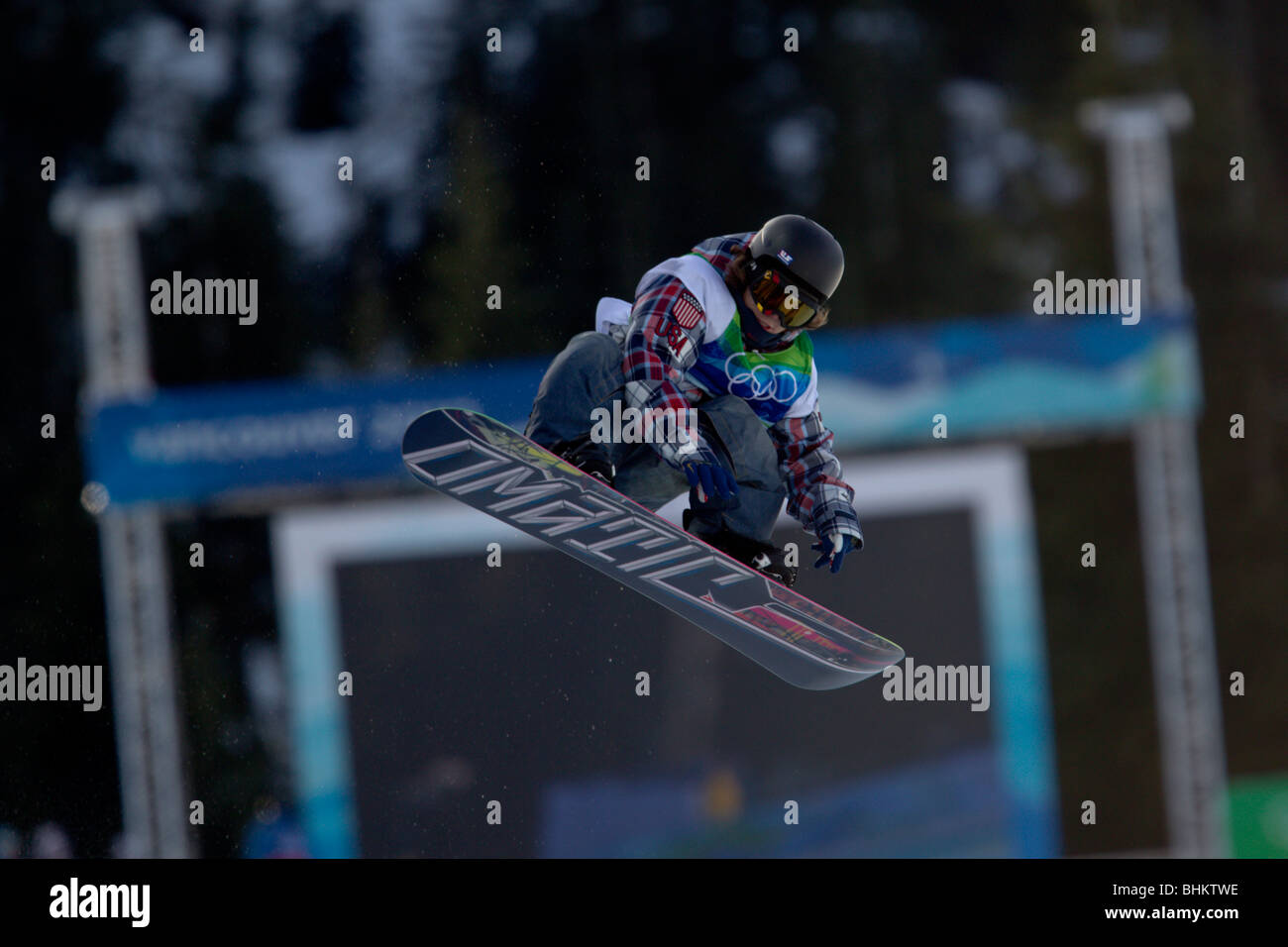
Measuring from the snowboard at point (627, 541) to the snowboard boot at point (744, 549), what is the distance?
0.04 m

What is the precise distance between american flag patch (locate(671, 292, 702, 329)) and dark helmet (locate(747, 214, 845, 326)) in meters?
0.21

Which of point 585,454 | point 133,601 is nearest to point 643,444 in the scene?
point 585,454

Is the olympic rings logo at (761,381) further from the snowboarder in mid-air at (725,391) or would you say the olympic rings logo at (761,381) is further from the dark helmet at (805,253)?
the dark helmet at (805,253)

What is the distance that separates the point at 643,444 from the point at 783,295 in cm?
73

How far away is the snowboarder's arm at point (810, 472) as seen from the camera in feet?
19.8

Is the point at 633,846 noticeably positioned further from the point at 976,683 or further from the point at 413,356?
the point at 413,356

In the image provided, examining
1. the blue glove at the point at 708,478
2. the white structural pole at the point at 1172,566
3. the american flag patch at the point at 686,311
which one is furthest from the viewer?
the white structural pole at the point at 1172,566

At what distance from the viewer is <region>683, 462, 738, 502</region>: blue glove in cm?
561

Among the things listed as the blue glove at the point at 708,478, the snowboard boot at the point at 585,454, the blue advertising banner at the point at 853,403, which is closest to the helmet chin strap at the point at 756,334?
the blue glove at the point at 708,478

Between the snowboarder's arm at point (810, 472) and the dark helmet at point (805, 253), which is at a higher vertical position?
the dark helmet at point (805, 253)

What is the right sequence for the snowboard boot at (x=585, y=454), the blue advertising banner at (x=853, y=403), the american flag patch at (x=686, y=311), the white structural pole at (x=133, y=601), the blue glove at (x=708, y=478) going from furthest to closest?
1. the blue advertising banner at (x=853, y=403)
2. the white structural pole at (x=133, y=601)
3. the snowboard boot at (x=585, y=454)
4. the american flag patch at (x=686, y=311)
5. the blue glove at (x=708, y=478)

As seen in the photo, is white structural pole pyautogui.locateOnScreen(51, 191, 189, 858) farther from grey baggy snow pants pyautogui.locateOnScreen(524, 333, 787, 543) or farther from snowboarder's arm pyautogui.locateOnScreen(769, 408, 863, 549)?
snowboarder's arm pyautogui.locateOnScreen(769, 408, 863, 549)
